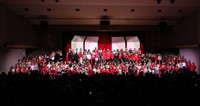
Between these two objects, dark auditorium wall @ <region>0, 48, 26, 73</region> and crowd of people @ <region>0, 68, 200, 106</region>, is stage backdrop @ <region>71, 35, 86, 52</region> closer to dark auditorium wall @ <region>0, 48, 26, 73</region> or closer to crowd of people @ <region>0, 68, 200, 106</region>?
dark auditorium wall @ <region>0, 48, 26, 73</region>

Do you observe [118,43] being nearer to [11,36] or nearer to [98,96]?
[11,36]

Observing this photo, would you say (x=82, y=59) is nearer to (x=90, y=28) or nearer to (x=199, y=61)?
(x=90, y=28)

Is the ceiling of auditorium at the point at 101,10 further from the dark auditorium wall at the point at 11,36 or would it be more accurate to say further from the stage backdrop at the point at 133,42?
the stage backdrop at the point at 133,42

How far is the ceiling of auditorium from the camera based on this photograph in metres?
18.7

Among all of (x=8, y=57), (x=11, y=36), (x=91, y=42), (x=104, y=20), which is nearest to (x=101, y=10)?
(x=104, y=20)

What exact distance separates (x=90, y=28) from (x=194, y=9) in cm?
933

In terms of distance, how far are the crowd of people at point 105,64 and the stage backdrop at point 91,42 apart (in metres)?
4.30

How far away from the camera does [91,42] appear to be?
27031 mm

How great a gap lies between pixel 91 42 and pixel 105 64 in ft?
24.5

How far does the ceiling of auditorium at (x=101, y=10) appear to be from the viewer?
18672mm

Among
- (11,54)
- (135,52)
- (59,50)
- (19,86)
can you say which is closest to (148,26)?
(135,52)

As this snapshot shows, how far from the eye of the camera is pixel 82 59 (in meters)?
22.3

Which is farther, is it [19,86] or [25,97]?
[19,86]

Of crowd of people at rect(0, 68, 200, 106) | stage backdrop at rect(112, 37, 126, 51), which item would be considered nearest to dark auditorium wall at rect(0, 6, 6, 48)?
crowd of people at rect(0, 68, 200, 106)
